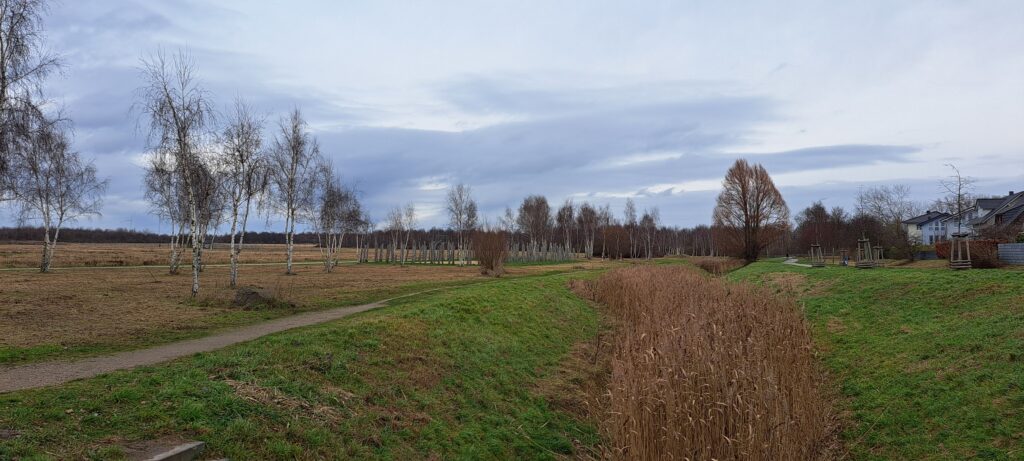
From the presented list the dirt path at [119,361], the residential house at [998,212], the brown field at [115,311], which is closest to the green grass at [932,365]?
the dirt path at [119,361]

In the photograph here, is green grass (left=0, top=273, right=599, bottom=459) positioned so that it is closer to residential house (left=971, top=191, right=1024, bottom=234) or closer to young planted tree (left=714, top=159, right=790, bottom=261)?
residential house (left=971, top=191, right=1024, bottom=234)

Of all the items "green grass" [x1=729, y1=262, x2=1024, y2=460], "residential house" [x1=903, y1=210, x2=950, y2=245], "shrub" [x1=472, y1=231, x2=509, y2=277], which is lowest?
"green grass" [x1=729, y1=262, x2=1024, y2=460]

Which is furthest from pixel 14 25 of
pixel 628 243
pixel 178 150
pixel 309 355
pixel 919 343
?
pixel 628 243

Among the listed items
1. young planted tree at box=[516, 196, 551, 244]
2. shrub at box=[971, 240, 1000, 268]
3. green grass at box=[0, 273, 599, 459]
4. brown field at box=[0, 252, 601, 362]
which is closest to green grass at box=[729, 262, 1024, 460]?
shrub at box=[971, 240, 1000, 268]

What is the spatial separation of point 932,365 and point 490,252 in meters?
29.8

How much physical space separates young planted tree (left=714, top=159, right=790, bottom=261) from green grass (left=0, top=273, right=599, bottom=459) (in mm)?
44626

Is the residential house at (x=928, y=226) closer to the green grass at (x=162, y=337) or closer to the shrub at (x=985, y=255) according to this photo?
the shrub at (x=985, y=255)

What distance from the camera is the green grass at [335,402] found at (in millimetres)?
5543

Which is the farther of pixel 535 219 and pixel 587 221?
pixel 587 221

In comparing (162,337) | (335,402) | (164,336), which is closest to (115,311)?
(164,336)

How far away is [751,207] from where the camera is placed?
52.5 meters

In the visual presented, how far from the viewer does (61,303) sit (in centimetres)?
1622

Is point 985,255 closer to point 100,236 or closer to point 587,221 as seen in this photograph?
point 587,221

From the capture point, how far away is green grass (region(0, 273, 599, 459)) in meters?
5.54
